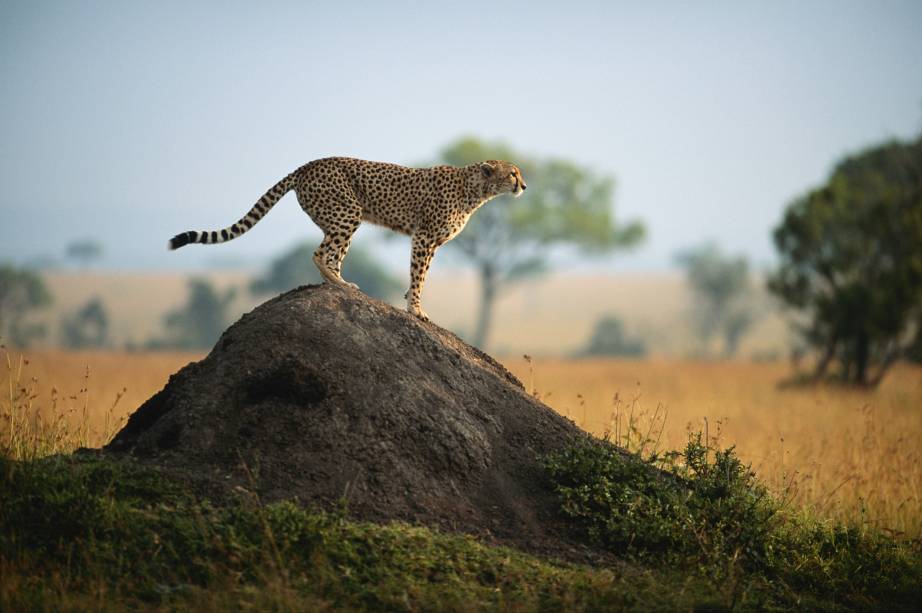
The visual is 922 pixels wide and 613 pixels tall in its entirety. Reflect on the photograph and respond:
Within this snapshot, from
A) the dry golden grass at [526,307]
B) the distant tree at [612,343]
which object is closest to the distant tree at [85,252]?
the dry golden grass at [526,307]

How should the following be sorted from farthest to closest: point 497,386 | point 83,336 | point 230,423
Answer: point 83,336
point 497,386
point 230,423

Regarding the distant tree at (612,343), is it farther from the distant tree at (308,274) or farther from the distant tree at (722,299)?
the distant tree at (308,274)

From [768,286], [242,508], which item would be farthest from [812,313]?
[242,508]

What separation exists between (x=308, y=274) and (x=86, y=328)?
13.7 meters

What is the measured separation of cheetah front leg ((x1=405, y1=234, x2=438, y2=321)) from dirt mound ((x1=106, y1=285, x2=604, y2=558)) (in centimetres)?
60

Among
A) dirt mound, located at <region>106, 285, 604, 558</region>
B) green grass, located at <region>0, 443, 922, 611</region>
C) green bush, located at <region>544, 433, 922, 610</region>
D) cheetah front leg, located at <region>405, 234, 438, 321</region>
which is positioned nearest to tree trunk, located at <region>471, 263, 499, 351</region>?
cheetah front leg, located at <region>405, 234, 438, 321</region>

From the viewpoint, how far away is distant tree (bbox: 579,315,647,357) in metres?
52.4

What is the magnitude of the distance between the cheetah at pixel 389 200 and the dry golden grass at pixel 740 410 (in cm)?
184

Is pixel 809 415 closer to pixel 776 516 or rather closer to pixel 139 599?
pixel 776 516

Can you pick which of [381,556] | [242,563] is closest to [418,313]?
[381,556]

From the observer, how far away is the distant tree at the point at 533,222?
157 feet

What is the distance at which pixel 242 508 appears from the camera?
6.02 meters

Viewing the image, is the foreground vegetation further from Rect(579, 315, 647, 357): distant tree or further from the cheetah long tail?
Rect(579, 315, 647, 357): distant tree

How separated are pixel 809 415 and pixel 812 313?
6.00m
